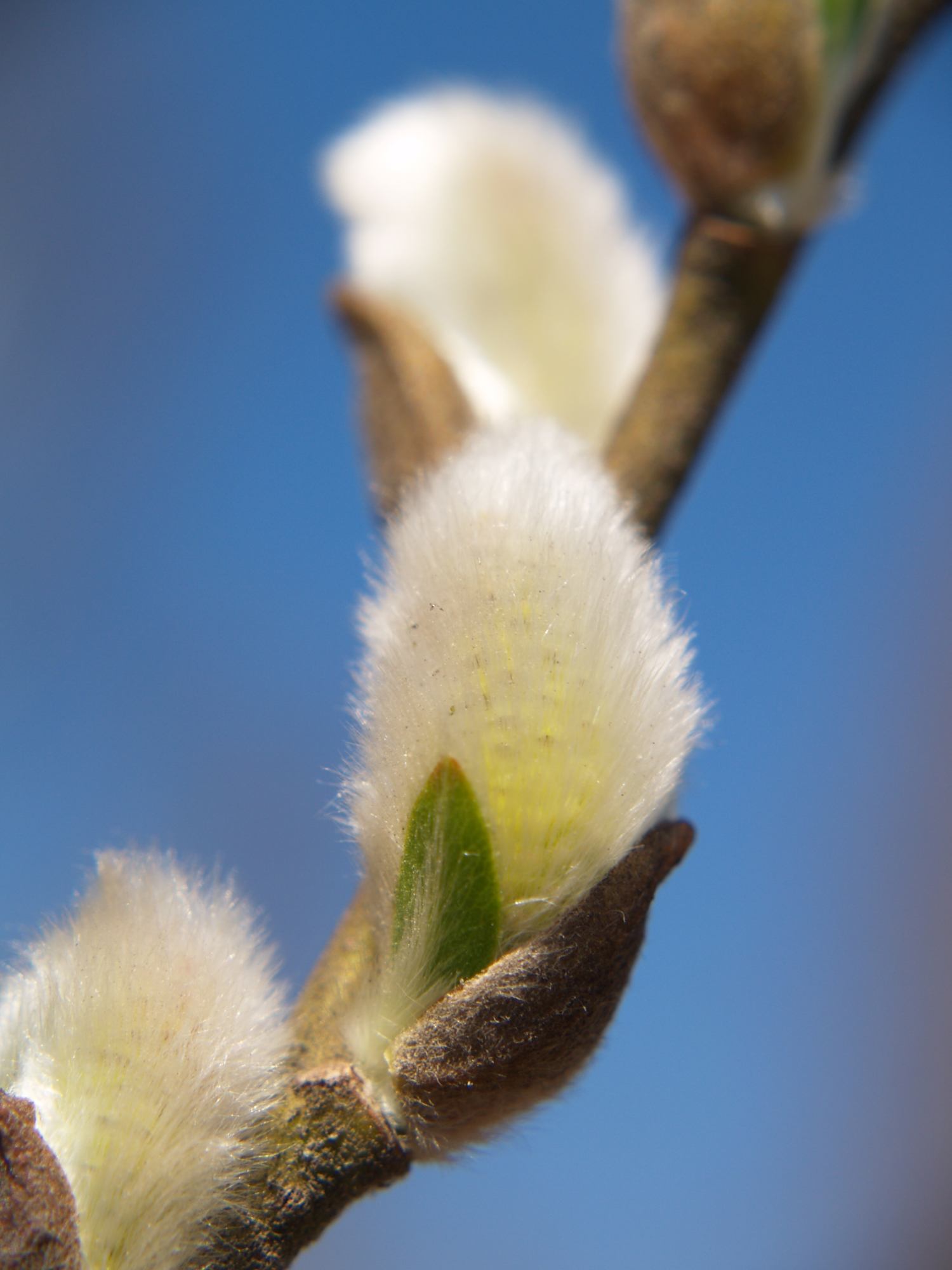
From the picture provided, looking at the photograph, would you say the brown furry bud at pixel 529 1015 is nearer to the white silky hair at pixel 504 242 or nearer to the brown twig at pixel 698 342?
the brown twig at pixel 698 342

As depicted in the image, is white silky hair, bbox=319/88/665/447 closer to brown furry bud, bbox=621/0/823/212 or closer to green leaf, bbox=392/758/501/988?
brown furry bud, bbox=621/0/823/212

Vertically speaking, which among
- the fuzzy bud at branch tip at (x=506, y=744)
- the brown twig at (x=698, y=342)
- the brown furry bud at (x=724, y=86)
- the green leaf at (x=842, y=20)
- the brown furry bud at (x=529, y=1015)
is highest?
the green leaf at (x=842, y=20)

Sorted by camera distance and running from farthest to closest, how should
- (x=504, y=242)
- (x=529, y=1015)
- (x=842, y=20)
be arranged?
(x=504, y=242) → (x=842, y=20) → (x=529, y=1015)

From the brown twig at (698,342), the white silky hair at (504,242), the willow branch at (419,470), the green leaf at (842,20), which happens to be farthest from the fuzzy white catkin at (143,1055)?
the green leaf at (842,20)

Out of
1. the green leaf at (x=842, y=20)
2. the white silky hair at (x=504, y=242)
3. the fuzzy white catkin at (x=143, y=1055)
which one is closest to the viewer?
the fuzzy white catkin at (x=143, y=1055)

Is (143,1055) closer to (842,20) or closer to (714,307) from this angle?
(714,307)

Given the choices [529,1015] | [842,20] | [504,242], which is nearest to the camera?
[529,1015]

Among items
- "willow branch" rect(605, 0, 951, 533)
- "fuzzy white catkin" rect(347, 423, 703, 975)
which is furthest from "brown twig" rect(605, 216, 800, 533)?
"fuzzy white catkin" rect(347, 423, 703, 975)

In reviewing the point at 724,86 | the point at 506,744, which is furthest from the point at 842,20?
the point at 506,744
